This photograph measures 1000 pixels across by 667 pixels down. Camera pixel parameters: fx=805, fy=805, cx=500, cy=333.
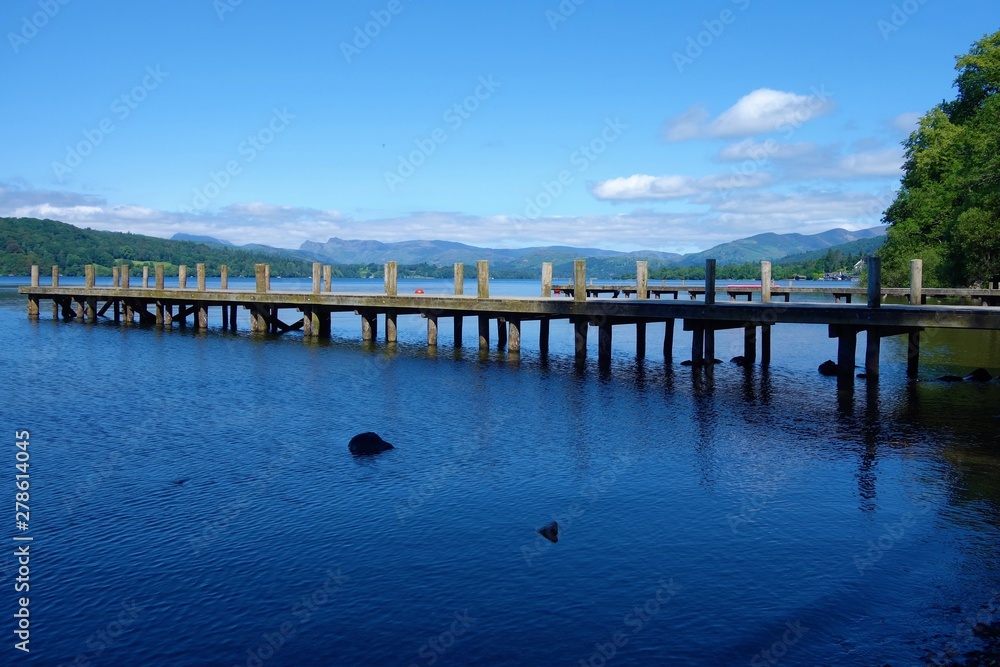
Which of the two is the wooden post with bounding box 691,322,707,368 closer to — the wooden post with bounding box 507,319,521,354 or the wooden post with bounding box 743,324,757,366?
the wooden post with bounding box 743,324,757,366

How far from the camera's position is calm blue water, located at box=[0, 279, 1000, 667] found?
29.1 ft

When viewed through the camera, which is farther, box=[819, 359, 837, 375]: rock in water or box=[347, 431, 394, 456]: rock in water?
box=[819, 359, 837, 375]: rock in water

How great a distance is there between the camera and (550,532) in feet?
39.0

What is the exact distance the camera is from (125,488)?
1396cm

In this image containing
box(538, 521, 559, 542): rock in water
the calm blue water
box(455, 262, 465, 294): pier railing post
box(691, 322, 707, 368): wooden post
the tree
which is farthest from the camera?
the tree

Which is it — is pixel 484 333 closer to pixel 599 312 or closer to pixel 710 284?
pixel 599 312

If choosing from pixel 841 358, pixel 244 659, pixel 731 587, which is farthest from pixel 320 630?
pixel 841 358

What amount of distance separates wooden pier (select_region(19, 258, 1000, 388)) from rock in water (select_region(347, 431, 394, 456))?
13.9 metres

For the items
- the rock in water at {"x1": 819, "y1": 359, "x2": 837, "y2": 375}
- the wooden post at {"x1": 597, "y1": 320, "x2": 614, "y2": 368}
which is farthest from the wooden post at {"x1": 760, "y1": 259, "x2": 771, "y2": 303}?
the wooden post at {"x1": 597, "y1": 320, "x2": 614, "y2": 368}

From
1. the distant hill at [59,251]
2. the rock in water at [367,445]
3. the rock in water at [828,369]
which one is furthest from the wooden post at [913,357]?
the distant hill at [59,251]

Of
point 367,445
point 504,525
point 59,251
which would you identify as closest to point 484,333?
point 367,445

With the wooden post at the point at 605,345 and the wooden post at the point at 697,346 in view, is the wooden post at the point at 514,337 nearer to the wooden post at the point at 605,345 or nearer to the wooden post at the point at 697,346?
the wooden post at the point at 605,345

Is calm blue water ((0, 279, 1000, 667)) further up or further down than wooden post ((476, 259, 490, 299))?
further down

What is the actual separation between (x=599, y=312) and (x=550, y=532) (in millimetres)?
18273
